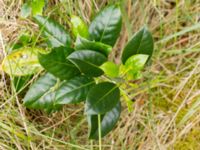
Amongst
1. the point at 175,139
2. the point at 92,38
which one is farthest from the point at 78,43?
the point at 175,139

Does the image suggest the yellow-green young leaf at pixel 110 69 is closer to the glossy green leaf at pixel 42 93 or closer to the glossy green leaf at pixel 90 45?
the glossy green leaf at pixel 90 45

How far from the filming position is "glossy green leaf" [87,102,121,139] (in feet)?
3.68

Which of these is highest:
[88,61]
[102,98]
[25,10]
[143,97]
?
[25,10]

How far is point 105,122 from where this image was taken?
44.9 inches

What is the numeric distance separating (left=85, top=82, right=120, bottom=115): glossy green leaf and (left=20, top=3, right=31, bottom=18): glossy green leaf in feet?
1.12

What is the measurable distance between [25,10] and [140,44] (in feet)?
1.29

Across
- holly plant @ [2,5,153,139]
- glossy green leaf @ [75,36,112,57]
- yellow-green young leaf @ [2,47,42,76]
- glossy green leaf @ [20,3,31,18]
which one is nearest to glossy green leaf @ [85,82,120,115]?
holly plant @ [2,5,153,139]

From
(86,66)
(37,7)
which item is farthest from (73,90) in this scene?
(37,7)

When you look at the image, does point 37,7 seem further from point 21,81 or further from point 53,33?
point 21,81

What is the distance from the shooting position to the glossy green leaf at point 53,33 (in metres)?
1.16

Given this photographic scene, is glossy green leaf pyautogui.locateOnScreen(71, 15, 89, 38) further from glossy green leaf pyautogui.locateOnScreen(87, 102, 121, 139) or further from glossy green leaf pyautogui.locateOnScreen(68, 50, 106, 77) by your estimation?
glossy green leaf pyautogui.locateOnScreen(87, 102, 121, 139)

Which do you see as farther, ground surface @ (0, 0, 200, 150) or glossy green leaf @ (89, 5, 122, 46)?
ground surface @ (0, 0, 200, 150)

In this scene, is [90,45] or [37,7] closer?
[90,45]

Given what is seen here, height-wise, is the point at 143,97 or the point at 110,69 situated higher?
the point at 110,69
